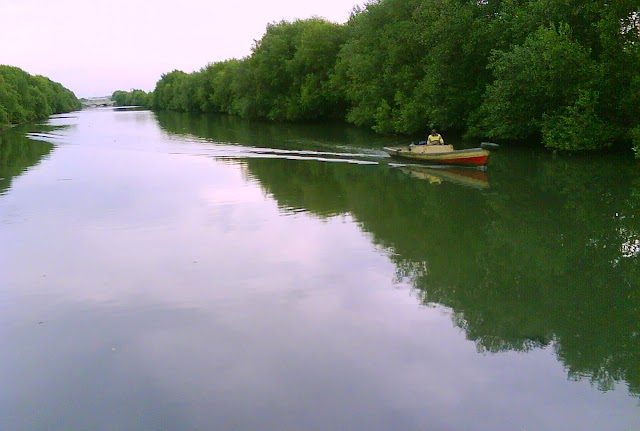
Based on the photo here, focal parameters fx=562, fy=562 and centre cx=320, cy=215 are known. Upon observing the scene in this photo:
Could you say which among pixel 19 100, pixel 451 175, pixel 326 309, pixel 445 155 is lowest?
pixel 326 309

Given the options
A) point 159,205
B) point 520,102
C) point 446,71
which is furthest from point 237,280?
point 446,71

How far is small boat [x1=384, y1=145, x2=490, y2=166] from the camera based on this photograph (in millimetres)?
20469

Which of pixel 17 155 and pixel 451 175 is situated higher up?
pixel 451 175

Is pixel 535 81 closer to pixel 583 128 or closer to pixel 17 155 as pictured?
pixel 583 128

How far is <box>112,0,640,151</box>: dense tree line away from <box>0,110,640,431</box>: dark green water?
5.62 m

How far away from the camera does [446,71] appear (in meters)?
29.2

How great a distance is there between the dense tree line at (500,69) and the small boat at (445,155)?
4806 millimetres

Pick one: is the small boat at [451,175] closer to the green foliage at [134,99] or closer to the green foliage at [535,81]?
the green foliage at [535,81]

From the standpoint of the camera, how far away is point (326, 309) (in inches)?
334

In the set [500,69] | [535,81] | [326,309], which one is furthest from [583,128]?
[326,309]

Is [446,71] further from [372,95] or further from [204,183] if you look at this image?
[204,183]

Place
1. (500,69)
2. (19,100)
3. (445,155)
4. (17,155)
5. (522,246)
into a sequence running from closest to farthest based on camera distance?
(522,246) < (445,155) < (500,69) < (17,155) < (19,100)

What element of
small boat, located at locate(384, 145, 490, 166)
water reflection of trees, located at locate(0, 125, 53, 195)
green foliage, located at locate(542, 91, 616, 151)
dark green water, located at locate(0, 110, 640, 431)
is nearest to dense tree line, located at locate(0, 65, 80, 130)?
water reflection of trees, located at locate(0, 125, 53, 195)

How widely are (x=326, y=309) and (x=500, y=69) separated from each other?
744 inches
